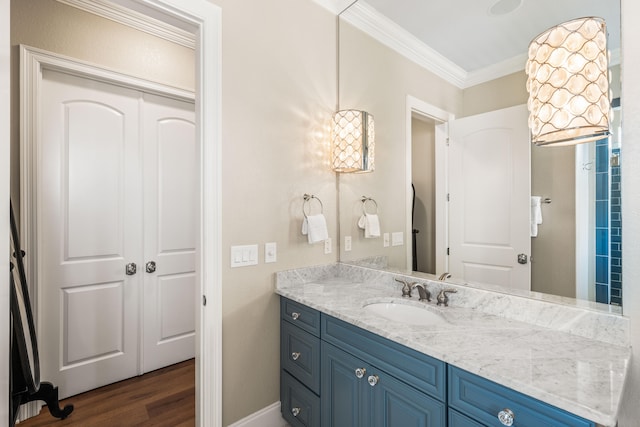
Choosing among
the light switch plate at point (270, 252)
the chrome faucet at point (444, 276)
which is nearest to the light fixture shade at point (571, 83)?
the chrome faucet at point (444, 276)

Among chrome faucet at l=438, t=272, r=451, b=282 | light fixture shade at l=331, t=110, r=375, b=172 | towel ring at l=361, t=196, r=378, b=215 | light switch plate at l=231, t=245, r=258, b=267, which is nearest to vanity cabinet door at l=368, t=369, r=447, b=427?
chrome faucet at l=438, t=272, r=451, b=282

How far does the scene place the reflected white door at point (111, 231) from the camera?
6.78ft

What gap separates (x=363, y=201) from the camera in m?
2.07

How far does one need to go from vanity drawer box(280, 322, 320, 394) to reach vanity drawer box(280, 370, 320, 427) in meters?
0.04

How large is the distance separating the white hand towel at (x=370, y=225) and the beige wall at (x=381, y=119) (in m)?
0.03

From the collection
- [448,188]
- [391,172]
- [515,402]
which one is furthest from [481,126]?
[515,402]

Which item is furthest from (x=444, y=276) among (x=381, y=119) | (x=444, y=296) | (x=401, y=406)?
(x=381, y=119)

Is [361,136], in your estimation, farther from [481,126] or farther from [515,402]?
[515,402]

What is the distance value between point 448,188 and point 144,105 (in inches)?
92.6

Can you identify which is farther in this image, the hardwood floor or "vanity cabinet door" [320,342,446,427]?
the hardwood floor

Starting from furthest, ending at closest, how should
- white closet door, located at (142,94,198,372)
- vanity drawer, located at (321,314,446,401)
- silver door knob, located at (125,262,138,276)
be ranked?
white closet door, located at (142,94,198,372) < silver door knob, located at (125,262,138,276) < vanity drawer, located at (321,314,446,401)

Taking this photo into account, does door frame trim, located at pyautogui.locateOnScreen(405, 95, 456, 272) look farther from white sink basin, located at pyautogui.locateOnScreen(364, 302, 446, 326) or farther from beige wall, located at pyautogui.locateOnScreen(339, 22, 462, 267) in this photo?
white sink basin, located at pyautogui.locateOnScreen(364, 302, 446, 326)

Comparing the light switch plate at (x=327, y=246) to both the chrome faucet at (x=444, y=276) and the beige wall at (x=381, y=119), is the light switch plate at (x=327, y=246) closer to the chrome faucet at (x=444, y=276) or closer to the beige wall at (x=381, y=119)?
the beige wall at (x=381, y=119)

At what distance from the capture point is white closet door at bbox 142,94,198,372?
2.46 metres
